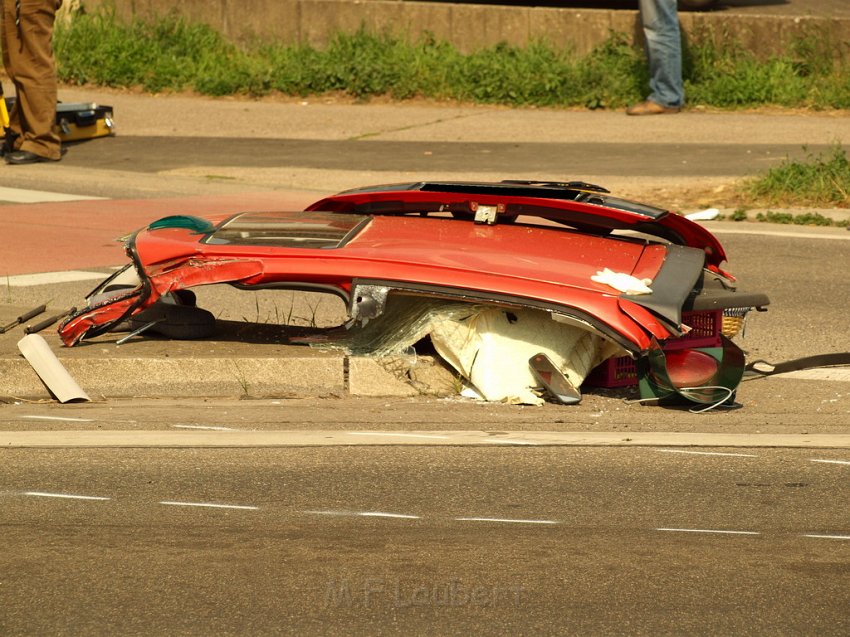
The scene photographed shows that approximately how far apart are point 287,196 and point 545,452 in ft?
24.3

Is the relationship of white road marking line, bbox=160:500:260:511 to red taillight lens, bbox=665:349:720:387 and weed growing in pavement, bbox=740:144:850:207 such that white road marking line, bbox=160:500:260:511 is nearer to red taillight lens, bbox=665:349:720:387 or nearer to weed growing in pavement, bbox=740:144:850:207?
red taillight lens, bbox=665:349:720:387

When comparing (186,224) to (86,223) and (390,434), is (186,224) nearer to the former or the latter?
(390,434)

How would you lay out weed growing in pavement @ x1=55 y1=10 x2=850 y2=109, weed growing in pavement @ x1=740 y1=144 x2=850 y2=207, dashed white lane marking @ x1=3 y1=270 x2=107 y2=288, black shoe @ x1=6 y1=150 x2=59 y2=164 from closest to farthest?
dashed white lane marking @ x1=3 y1=270 x2=107 y2=288 → weed growing in pavement @ x1=740 y1=144 x2=850 y2=207 → black shoe @ x1=6 y1=150 x2=59 y2=164 → weed growing in pavement @ x1=55 y1=10 x2=850 y2=109

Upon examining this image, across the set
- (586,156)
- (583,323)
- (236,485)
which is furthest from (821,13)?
(236,485)

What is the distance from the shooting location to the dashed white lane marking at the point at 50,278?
9.61 metres

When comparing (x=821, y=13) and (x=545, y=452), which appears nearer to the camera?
(x=545, y=452)

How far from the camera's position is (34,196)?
13.2m

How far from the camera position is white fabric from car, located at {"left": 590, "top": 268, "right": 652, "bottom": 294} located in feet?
21.3

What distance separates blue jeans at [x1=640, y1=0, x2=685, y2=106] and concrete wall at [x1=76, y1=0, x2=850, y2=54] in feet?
4.91

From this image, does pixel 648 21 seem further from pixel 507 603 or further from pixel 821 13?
pixel 507 603

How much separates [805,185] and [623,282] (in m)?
6.48

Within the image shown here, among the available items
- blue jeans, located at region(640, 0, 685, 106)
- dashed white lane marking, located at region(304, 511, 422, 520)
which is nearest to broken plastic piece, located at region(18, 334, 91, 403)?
dashed white lane marking, located at region(304, 511, 422, 520)

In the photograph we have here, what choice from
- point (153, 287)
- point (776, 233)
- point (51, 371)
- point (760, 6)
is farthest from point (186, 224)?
point (760, 6)

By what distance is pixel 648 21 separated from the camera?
52.3ft
